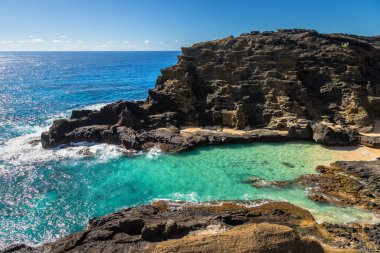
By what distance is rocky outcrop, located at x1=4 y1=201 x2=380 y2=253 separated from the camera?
1321 cm

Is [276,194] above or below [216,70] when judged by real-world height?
below

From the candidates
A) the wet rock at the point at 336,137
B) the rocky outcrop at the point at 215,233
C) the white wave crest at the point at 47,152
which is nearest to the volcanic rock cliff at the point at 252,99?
the wet rock at the point at 336,137

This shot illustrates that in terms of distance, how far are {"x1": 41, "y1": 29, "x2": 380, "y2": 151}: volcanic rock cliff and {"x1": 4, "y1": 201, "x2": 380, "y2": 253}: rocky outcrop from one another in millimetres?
17297

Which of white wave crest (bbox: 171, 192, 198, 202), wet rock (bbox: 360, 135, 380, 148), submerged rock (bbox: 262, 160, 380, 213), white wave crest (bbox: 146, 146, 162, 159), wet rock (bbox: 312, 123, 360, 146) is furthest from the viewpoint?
wet rock (bbox: 312, 123, 360, 146)

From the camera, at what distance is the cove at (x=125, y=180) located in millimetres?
25031

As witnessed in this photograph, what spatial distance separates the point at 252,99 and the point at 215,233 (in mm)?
34244

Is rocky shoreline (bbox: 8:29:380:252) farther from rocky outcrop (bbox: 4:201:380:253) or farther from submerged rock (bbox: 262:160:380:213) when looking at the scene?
rocky outcrop (bbox: 4:201:380:253)

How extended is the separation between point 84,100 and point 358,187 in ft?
211

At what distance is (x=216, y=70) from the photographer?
49.8 metres

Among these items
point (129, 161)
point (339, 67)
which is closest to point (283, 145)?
point (339, 67)

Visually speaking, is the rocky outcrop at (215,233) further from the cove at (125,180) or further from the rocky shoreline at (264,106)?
the rocky shoreline at (264,106)

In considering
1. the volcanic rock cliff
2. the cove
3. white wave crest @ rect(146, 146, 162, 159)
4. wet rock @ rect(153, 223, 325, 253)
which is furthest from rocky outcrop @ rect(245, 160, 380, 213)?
wet rock @ rect(153, 223, 325, 253)

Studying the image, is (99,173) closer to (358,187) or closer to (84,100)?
(358,187)

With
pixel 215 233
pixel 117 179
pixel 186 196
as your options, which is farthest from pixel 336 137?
pixel 215 233
